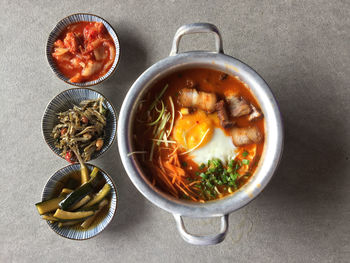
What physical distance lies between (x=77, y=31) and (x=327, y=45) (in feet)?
6.95

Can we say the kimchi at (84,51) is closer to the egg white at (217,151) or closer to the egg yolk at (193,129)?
the egg yolk at (193,129)

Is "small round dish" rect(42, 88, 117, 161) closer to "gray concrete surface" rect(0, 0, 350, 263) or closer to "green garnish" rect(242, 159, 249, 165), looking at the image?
"gray concrete surface" rect(0, 0, 350, 263)

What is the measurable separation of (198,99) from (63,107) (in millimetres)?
1213

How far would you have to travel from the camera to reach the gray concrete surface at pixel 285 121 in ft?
9.09

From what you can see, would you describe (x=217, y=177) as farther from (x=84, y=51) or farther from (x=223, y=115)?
(x=84, y=51)

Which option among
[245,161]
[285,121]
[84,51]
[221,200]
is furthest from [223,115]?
[84,51]

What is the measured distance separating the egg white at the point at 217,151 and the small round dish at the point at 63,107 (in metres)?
0.76

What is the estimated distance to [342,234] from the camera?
278 centimetres

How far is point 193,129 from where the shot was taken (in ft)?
7.51

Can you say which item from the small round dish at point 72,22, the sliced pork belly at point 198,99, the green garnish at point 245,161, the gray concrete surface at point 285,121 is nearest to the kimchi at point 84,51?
the small round dish at point 72,22

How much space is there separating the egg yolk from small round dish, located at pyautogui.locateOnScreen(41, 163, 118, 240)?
2.46 feet

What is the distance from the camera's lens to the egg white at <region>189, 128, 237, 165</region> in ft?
7.59

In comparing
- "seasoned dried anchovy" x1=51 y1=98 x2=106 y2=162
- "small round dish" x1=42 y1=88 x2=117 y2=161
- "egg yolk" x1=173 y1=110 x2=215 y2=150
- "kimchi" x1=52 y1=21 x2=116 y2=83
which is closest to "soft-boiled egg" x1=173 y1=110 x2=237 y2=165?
"egg yolk" x1=173 y1=110 x2=215 y2=150

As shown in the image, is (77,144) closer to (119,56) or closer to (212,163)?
(119,56)
